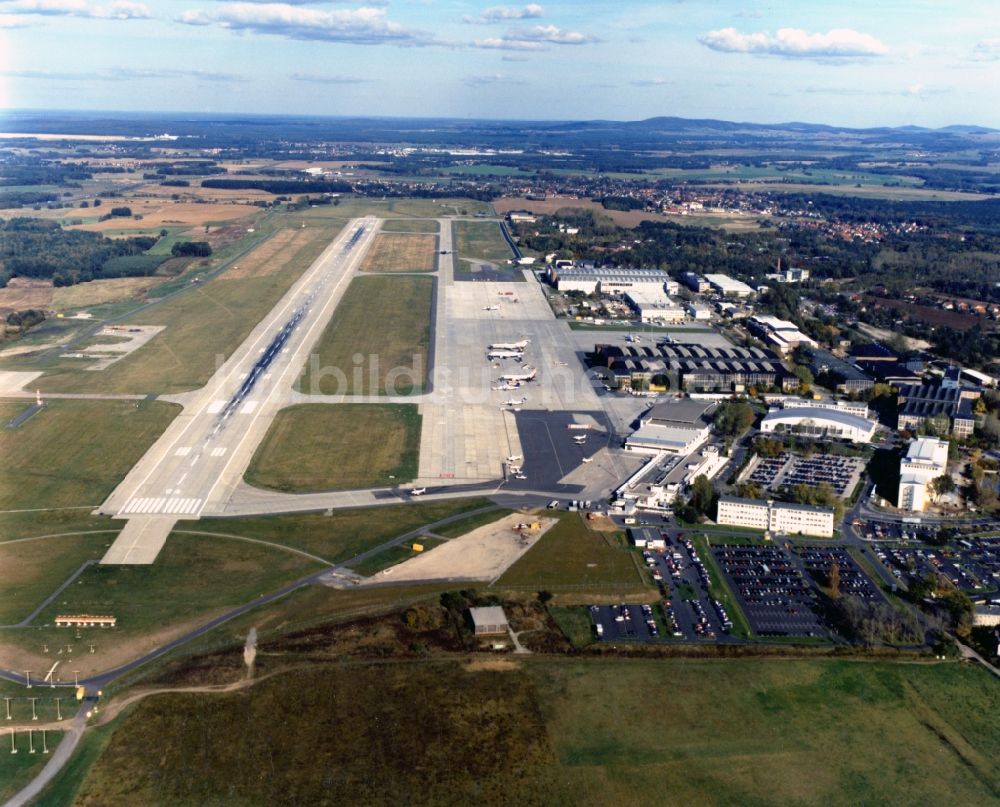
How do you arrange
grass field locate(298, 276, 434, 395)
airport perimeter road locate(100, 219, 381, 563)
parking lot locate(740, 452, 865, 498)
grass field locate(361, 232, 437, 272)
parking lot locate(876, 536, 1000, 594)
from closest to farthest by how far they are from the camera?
parking lot locate(876, 536, 1000, 594), airport perimeter road locate(100, 219, 381, 563), parking lot locate(740, 452, 865, 498), grass field locate(298, 276, 434, 395), grass field locate(361, 232, 437, 272)

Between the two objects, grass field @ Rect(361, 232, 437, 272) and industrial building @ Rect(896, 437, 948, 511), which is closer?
industrial building @ Rect(896, 437, 948, 511)

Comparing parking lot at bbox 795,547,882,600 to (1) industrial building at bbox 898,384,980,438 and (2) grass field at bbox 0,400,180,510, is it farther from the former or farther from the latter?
(2) grass field at bbox 0,400,180,510

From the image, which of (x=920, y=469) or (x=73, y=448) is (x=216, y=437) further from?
(x=920, y=469)

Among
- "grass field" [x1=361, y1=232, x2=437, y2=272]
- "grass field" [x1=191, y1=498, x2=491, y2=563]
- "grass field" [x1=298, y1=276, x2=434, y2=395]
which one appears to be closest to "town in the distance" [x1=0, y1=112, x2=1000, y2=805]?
"grass field" [x1=191, y1=498, x2=491, y2=563]

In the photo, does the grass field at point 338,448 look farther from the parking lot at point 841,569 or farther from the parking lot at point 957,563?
the parking lot at point 957,563

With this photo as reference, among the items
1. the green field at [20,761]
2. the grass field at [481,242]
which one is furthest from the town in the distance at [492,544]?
the grass field at [481,242]

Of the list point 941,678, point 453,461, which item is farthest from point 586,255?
point 941,678

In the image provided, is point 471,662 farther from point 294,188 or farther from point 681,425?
point 294,188
